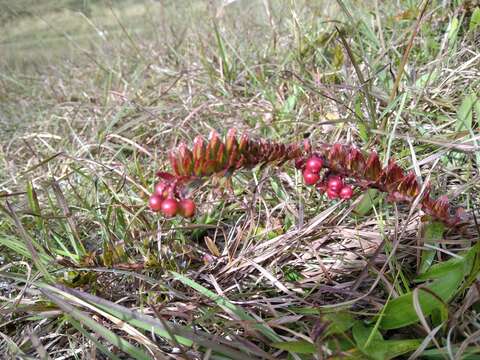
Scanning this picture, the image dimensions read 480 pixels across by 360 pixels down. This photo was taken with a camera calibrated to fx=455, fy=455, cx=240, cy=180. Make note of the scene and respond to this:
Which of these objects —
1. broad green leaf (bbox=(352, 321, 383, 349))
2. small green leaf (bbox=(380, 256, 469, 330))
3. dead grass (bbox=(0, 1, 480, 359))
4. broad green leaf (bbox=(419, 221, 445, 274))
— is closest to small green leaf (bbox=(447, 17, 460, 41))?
dead grass (bbox=(0, 1, 480, 359))

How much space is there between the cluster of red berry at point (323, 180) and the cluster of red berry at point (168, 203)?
0.78 feet

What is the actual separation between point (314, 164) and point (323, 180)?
8 centimetres

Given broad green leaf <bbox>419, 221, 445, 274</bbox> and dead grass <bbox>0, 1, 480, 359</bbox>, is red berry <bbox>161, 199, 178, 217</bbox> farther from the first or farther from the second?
broad green leaf <bbox>419, 221, 445, 274</bbox>

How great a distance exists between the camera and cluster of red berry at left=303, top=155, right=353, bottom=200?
0.86m

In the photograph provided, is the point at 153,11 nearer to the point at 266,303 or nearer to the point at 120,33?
the point at 120,33

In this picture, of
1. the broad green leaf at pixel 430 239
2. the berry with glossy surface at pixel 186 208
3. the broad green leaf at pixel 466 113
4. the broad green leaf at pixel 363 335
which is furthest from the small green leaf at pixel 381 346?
the broad green leaf at pixel 466 113

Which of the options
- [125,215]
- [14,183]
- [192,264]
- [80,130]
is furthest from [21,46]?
[192,264]

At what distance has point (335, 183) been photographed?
900 mm

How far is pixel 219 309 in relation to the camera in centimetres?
99

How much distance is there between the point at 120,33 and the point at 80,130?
152 cm

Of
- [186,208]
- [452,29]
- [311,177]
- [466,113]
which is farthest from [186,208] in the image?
[452,29]

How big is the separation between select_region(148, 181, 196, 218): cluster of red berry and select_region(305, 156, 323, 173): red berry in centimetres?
24

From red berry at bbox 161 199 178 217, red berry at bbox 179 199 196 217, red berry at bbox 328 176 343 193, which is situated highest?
red berry at bbox 161 199 178 217

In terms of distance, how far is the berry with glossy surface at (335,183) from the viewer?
900mm
